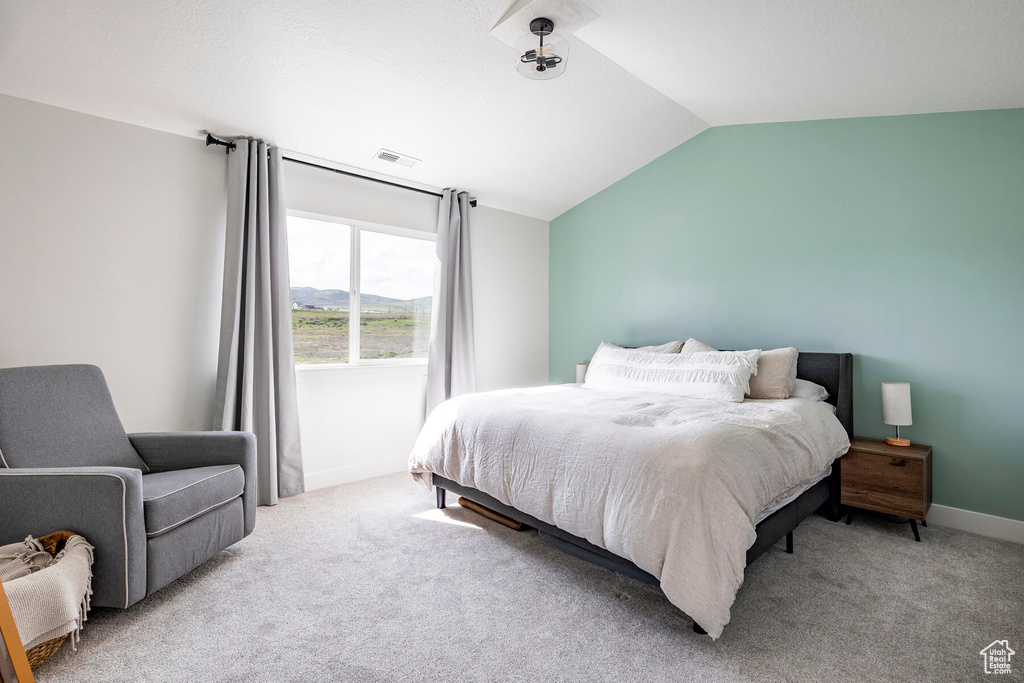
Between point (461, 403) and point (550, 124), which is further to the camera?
point (550, 124)

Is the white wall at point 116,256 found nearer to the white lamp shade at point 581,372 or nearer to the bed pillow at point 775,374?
the white lamp shade at point 581,372

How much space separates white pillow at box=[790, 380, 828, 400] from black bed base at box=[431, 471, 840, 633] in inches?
16.5

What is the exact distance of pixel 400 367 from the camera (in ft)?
13.2

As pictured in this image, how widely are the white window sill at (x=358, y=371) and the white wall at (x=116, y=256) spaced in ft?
1.96

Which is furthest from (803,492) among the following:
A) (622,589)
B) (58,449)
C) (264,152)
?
(264,152)

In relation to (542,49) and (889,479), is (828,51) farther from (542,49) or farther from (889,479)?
(889,479)

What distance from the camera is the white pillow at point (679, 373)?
116 inches

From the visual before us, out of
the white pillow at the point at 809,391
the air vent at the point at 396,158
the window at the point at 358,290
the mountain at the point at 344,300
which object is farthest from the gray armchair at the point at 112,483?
the white pillow at the point at 809,391

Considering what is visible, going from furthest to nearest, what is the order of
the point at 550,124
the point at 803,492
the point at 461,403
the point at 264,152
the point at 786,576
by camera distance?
the point at 550,124 < the point at 264,152 < the point at 461,403 < the point at 803,492 < the point at 786,576

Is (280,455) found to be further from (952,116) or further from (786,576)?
(952,116)

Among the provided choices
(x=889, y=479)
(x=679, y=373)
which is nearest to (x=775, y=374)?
(x=679, y=373)

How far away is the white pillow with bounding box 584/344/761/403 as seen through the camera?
9.70ft

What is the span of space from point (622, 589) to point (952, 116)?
3194mm

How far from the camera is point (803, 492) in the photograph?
2.38 meters
